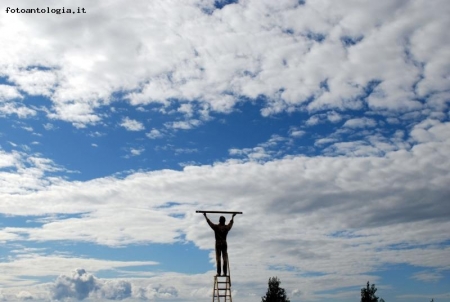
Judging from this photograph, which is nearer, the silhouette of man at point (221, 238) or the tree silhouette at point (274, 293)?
the silhouette of man at point (221, 238)

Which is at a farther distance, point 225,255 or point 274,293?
point 274,293

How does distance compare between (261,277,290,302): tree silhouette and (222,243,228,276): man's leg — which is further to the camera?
(261,277,290,302): tree silhouette

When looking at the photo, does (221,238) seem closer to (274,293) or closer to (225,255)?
(225,255)

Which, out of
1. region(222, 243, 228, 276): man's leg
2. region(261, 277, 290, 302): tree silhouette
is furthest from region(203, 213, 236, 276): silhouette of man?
region(261, 277, 290, 302): tree silhouette

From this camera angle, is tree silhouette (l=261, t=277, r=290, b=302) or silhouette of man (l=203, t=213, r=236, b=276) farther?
tree silhouette (l=261, t=277, r=290, b=302)

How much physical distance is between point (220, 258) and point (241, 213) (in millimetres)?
2356

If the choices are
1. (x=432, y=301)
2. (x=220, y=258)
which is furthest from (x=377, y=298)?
(x=220, y=258)

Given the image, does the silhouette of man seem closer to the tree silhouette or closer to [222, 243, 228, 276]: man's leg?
[222, 243, 228, 276]: man's leg

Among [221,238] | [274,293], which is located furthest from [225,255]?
[274,293]

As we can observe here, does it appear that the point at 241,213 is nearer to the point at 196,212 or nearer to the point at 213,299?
the point at 196,212

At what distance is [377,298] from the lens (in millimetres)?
54594

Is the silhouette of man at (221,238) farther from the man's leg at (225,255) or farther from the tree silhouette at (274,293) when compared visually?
the tree silhouette at (274,293)

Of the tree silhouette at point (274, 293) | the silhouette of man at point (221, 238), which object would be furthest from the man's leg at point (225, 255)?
the tree silhouette at point (274, 293)

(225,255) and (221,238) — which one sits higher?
(221,238)
